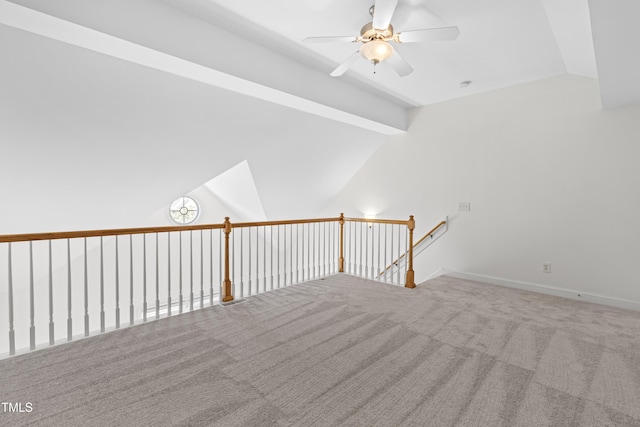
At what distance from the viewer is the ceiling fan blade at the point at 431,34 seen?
6.68ft

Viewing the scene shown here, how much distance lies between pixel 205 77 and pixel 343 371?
114 inches

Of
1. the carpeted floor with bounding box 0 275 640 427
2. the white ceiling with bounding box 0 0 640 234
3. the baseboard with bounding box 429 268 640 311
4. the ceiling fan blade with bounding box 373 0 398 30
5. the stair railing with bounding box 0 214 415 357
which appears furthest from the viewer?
the stair railing with bounding box 0 214 415 357

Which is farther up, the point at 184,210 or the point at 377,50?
the point at 377,50

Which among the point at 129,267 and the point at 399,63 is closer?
the point at 399,63

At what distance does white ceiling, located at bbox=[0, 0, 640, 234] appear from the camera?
223 cm

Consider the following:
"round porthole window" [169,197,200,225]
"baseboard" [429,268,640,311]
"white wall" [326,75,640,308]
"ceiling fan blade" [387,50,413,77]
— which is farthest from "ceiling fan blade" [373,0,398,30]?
"round porthole window" [169,197,200,225]

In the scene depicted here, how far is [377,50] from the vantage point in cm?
232

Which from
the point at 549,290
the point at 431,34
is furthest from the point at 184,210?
the point at 549,290

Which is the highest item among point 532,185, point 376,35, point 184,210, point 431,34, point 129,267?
point 376,35

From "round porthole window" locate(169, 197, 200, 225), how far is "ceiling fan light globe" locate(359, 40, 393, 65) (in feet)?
19.0

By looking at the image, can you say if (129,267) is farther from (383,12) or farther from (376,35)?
(383,12)

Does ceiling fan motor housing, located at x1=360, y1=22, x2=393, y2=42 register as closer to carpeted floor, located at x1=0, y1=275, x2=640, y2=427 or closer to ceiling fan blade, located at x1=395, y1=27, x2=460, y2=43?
ceiling fan blade, located at x1=395, y1=27, x2=460, y2=43

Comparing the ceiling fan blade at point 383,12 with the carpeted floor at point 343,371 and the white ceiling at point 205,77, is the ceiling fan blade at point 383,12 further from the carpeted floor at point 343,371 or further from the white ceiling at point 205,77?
the carpeted floor at point 343,371

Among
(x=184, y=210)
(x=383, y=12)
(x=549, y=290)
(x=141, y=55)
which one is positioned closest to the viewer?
(x=383, y=12)
